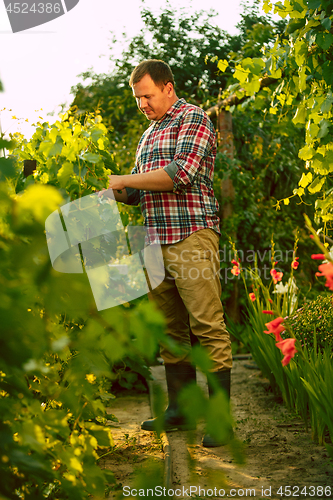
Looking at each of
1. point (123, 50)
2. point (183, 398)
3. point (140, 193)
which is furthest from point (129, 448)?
point (123, 50)

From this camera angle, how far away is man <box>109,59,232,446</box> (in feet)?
6.01

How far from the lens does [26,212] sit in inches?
15.7

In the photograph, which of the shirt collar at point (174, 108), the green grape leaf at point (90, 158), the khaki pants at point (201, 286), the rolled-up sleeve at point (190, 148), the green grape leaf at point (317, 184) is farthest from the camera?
the green grape leaf at point (317, 184)

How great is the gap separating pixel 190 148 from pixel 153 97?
0.32 m

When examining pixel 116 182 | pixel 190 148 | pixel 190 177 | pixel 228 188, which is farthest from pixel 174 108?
pixel 228 188

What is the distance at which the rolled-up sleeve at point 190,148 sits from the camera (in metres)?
1.75

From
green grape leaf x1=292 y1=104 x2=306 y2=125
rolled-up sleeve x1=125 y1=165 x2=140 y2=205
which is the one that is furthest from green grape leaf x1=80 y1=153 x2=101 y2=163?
green grape leaf x1=292 y1=104 x2=306 y2=125

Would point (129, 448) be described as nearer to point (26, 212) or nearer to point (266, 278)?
point (26, 212)

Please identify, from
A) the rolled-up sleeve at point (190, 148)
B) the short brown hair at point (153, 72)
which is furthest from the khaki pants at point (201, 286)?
the short brown hair at point (153, 72)

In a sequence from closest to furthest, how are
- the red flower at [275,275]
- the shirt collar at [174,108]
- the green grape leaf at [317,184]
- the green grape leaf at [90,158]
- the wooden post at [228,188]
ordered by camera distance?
the green grape leaf at [90,158] → the shirt collar at [174,108] → the green grape leaf at [317,184] → the red flower at [275,275] → the wooden post at [228,188]

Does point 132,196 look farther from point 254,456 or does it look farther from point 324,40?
point 254,456

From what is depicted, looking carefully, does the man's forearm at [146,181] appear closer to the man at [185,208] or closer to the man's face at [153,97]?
the man at [185,208]

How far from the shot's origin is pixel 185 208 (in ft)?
6.19

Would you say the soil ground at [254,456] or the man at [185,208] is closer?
the soil ground at [254,456]
